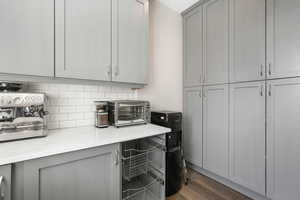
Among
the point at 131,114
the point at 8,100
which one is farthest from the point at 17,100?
the point at 131,114

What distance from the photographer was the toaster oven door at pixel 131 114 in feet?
5.00

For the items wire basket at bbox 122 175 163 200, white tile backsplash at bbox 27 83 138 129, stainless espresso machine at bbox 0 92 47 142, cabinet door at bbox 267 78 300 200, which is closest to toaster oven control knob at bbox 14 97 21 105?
stainless espresso machine at bbox 0 92 47 142

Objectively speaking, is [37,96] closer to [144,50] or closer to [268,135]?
[144,50]

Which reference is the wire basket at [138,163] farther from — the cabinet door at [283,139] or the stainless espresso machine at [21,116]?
the cabinet door at [283,139]

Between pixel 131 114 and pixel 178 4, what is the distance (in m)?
1.90

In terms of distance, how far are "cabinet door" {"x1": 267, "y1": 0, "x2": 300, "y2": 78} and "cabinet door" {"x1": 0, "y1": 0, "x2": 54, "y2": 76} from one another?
6.77ft

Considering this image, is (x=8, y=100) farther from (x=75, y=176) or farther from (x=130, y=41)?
(x=130, y=41)

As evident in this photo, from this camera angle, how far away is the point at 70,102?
1.52 metres

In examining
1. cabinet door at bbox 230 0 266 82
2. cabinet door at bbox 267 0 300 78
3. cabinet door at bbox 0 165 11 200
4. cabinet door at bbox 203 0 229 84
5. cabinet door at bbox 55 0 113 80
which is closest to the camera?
cabinet door at bbox 0 165 11 200

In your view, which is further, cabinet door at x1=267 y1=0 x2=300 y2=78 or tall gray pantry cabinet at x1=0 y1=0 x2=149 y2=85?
cabinet door at x1=267 y1=0 x2=300 y2=78

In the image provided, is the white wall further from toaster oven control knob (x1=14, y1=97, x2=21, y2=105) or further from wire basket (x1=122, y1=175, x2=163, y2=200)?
toaster oven control knob (x1=14, y1=97, x2=21, y2=105)

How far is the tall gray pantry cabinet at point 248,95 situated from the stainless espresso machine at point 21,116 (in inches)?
76.4

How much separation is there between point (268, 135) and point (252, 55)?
2.90 ft

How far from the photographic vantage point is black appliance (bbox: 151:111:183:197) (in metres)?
1.67
